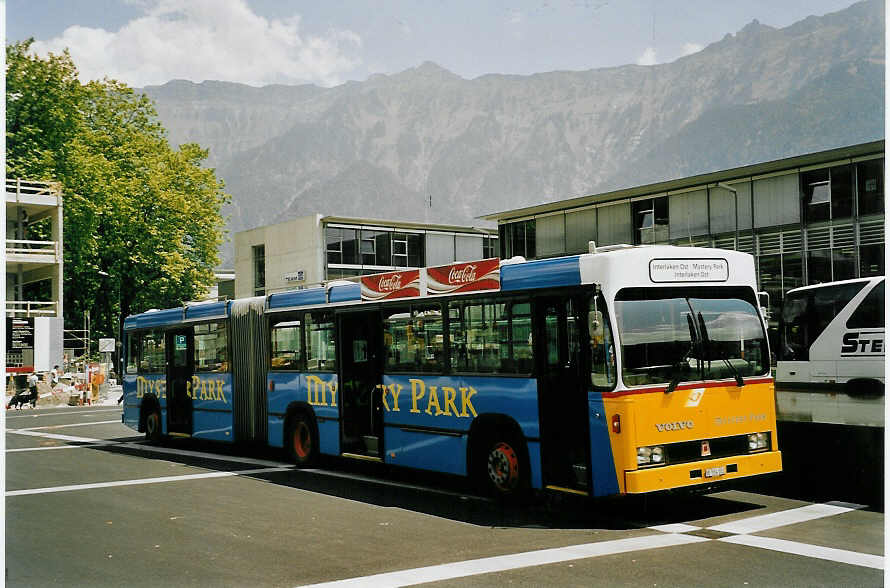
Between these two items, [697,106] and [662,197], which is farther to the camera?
[697,106]

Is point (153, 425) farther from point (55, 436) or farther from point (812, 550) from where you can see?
point (812, 550)

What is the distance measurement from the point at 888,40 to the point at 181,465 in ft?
39.1

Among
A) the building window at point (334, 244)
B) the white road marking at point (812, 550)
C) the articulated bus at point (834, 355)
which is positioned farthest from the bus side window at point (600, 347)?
the building window at point (334, 244)

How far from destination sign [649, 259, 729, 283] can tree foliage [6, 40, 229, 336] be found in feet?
103

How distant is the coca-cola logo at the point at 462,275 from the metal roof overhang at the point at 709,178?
2595cm

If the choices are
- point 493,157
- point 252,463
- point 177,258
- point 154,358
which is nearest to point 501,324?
point 252,463

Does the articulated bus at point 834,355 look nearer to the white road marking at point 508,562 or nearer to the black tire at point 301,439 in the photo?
the white road marking at point 508,562

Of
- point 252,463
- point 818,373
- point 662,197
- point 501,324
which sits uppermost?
point 662,197

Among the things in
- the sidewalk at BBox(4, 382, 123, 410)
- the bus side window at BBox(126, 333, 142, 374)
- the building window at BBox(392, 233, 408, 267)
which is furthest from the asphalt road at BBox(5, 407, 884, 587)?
the building window at BBox(392, 233, 408, 267)

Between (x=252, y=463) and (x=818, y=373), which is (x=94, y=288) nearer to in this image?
(x=252, y=463)

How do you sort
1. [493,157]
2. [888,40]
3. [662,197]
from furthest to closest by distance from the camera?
[493,157] → [662,197] → [888,40]

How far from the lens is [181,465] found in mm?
14992

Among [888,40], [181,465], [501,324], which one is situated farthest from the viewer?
[181,465]

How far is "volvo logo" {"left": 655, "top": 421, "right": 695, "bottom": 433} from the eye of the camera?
8.99 metres
